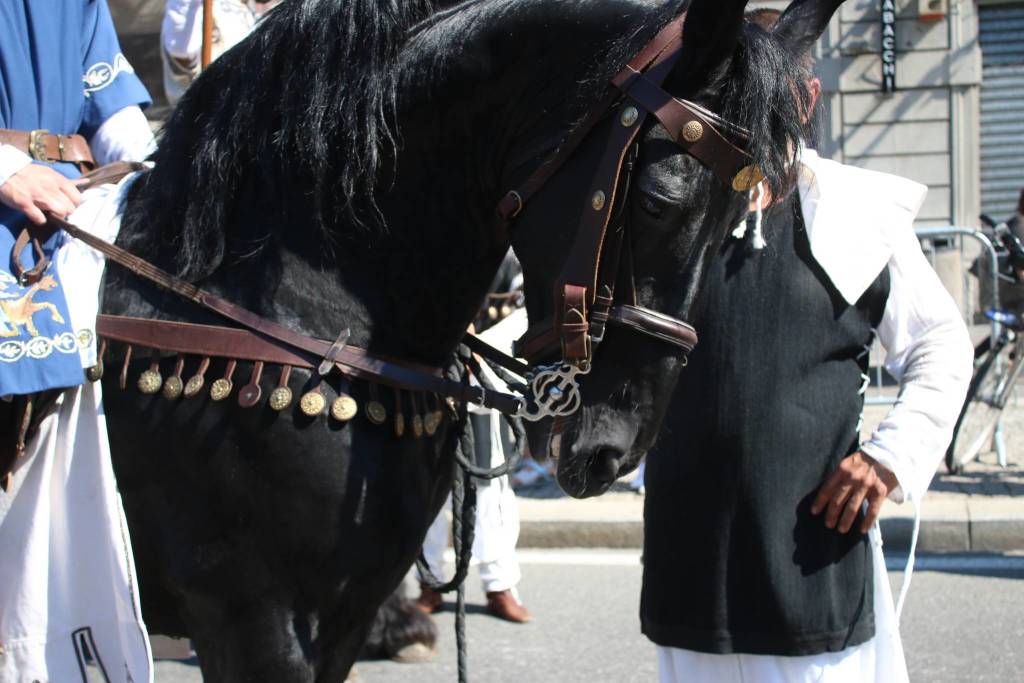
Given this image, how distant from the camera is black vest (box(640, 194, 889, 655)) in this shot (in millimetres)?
2600

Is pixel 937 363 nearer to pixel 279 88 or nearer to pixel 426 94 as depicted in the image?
pixel 426 94

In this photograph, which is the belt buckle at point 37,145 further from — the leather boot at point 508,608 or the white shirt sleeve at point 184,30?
the leather boot at point 508,608

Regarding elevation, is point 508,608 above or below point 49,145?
below

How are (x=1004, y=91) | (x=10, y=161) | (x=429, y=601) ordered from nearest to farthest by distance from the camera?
(x=10, y=161) < (x=429, y=601) < (x=1004, y=91)

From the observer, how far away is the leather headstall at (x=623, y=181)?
6.18 feet

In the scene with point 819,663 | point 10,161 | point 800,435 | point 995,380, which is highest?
point 10,161

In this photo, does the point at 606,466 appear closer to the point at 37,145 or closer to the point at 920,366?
the point at 920,366

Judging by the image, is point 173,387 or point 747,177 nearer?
point 747,177

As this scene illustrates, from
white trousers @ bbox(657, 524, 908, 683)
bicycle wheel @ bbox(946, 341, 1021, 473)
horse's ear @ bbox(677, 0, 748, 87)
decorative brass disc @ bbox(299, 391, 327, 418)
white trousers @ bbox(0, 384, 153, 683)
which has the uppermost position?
horse's ear @ bbox(677, 0, 748, 87)

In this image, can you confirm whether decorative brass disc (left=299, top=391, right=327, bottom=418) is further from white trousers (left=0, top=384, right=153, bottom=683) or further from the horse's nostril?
the horse's nostril

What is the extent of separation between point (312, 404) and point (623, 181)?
2.18 feet

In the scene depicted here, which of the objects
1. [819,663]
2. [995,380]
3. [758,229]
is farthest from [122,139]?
[995,380]

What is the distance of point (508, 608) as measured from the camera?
5.30 metres

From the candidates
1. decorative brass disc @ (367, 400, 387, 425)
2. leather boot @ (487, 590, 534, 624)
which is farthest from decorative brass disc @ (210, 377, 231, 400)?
leather boot @ (487, 590, 534, 624)
